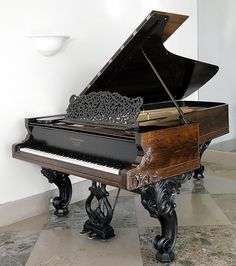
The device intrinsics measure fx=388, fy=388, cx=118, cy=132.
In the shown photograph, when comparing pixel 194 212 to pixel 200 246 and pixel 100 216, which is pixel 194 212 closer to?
pixel 200 246

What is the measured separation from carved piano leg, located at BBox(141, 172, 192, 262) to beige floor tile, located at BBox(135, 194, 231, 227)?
62 cm

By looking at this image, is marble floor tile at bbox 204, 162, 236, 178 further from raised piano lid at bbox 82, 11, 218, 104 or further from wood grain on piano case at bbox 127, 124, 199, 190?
wood grain on piano case at bbox 127, 124, 199, 190

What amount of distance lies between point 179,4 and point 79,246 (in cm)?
335

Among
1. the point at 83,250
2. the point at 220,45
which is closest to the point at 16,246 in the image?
the point at 83,250

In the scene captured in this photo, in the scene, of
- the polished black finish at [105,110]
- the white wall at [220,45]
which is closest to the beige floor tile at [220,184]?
the white wall at [220,45]

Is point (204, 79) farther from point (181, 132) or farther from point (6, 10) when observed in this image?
point (6, 10)

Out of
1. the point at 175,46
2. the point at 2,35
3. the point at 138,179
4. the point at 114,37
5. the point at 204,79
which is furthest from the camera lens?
the point at 175,46

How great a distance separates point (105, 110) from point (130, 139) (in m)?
0.39

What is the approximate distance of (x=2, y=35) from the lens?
313cm

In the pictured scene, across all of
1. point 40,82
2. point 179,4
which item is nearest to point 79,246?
point 40,82

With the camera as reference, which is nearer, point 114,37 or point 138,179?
point 138,179

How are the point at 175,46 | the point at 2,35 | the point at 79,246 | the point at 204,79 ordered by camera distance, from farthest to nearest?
1. the point at 175,46
2. the point at 204,79
3. the point at 2,35
4. the point at 79,246

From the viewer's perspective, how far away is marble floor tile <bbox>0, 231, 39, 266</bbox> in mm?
2625

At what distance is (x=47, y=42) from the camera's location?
10.7 ft
